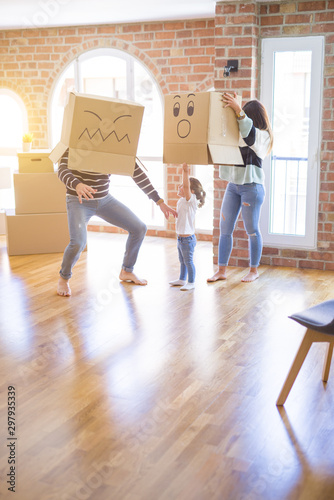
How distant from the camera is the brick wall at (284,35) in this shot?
16.3 feet

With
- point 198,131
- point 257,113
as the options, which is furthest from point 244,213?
point 198,131

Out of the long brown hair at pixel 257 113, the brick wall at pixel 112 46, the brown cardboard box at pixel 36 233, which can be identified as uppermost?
the brick wall at pixel 112 46

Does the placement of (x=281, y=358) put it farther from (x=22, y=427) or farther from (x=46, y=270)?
(x=46, y=270)

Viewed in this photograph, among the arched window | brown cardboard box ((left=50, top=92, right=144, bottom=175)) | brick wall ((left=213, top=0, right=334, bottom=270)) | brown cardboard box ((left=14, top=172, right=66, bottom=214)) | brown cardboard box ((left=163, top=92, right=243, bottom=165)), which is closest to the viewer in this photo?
brown cardboard box ((left=50, top=92, right=144, bottom=175))

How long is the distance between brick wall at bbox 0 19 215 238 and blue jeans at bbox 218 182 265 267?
6.04ft

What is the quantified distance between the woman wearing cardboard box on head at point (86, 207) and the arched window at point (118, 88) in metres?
2.26

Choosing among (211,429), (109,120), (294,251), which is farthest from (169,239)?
(211,429)

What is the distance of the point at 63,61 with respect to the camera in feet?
22.7

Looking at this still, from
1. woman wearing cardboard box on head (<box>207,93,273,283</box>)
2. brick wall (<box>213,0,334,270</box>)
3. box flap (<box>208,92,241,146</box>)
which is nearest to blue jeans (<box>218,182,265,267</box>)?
woman wearing cardboard box on head (<box>207,93,273,283</box>)

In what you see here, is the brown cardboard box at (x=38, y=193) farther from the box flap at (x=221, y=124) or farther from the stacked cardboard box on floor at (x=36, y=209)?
the box flap at (x=221, y=124)

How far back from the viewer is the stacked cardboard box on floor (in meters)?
5.71

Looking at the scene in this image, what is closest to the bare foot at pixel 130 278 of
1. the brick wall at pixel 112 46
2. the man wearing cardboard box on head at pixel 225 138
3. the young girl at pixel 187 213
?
the young girl at pixel 187 213

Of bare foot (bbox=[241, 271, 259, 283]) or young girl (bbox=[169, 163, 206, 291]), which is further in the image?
bare foot (bbox=[241, 271, 259, 283])

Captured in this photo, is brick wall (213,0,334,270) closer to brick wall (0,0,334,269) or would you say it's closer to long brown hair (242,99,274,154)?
brick wall (0,0,334,269)
